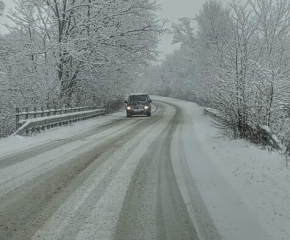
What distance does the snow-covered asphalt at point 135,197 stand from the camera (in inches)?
149

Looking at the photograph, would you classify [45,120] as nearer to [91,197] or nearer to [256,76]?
[256,76]

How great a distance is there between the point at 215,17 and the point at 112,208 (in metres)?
33.6

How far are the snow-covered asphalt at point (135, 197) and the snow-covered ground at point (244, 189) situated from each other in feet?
0.05

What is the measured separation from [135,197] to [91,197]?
0.69m

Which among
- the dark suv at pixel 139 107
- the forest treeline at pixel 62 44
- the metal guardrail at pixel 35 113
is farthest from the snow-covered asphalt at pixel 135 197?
the dark suv at pixel 139 107

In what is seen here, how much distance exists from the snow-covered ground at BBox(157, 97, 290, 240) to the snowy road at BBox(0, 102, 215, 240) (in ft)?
1.68

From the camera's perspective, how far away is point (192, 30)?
158ft

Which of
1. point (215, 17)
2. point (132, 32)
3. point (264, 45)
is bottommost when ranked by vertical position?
point (264, 45)

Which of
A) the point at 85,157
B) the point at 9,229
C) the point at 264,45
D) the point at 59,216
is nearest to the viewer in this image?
the point at 9,229

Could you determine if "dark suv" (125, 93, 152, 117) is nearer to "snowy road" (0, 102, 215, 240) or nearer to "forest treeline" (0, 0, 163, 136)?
"forest treeline" (0, 0, 163, 136)

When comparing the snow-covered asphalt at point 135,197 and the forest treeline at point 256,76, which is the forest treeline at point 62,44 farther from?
the snow-covered asphalt at point 135,197

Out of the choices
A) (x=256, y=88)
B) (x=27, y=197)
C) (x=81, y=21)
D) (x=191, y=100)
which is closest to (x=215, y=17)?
(x=81, y=21)

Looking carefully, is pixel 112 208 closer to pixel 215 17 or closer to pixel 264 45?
pixel 264 45

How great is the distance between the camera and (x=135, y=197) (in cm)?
508
